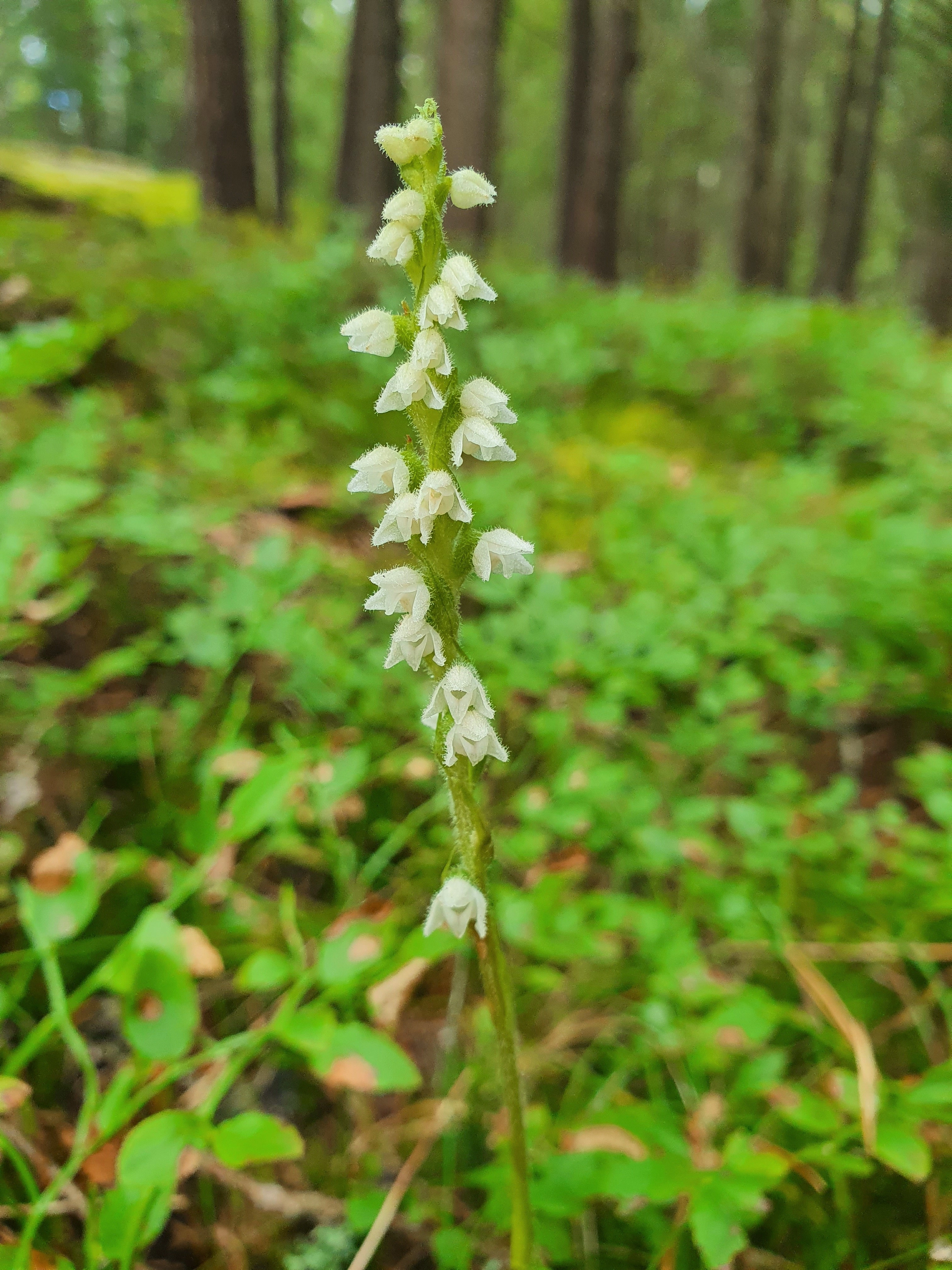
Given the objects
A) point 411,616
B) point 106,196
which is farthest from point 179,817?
point 106,196

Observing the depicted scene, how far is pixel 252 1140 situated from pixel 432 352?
112 cm

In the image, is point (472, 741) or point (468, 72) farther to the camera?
point (468, 72)

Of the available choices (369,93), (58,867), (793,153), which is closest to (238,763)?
(58,867)

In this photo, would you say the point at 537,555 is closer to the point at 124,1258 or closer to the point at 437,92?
the point at 124,1258

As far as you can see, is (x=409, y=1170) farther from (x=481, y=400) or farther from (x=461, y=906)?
(x=481, y=400)

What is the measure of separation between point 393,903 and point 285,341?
3.54m

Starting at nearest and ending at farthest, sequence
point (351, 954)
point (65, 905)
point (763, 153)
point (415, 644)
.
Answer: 1. point (415, 644)
2. point (351, 954)
3. point (65, 905)
4. point (763, 153)

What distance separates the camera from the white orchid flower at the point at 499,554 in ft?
3.36

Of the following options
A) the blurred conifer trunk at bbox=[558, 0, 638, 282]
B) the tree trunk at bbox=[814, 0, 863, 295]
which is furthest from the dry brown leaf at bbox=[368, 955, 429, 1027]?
the tree trunk at bbox=[814, 0, 863, 295]

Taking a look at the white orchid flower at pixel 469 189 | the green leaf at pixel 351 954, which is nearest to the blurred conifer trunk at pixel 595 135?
the white orchid flower at pixel 469 189

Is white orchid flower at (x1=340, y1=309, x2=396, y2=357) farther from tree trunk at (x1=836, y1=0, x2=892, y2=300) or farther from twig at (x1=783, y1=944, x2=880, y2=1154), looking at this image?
tree trunk at (x1=836, y1=0, x2=892, y2=300)

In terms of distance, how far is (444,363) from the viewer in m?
0.93

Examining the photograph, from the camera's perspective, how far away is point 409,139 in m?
0.95

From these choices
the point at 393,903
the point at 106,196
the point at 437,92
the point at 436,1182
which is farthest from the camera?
the point at 106,196
